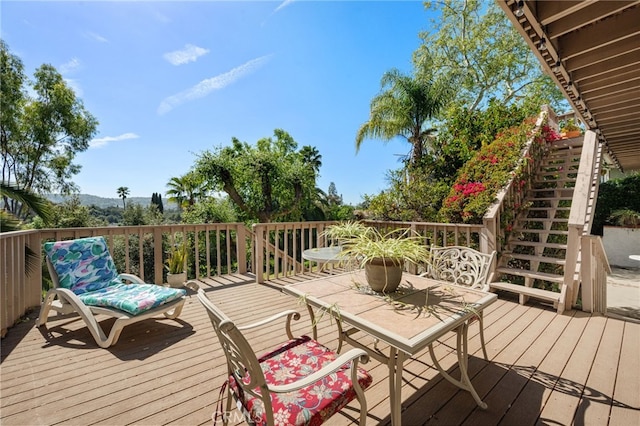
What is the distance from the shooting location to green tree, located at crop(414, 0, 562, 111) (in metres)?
12.1

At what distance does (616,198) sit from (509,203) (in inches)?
373

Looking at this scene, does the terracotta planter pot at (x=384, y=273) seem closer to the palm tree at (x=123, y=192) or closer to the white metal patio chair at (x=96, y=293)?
the white metal patio chair at (x=96, y=293)

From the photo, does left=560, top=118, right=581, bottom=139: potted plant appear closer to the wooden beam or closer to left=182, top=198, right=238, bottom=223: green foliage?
the wooden beam

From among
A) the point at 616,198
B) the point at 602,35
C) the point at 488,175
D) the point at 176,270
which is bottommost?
the point at 176,270

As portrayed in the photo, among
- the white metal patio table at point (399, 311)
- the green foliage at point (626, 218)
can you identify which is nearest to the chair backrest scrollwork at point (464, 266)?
the white metal patio table at point (399, 311)

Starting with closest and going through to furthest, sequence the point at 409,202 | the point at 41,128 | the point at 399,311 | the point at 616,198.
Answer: the point at 399,311, the point at 409,202, the point at 616,198, the point at 41,128

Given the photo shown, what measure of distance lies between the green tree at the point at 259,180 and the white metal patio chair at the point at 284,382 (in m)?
11.4

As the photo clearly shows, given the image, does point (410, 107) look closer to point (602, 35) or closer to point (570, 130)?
point (570, 130)

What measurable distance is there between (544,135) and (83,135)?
17.7 meters

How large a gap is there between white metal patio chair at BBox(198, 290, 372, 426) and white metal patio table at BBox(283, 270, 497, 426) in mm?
174

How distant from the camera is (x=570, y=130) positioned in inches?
321

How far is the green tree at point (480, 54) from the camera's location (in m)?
12.1

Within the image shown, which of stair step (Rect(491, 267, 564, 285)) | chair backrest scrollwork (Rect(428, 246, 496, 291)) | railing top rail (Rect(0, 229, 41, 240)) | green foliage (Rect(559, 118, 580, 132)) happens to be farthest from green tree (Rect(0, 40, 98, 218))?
green foliage (Rect(559, 118, 580, 132))

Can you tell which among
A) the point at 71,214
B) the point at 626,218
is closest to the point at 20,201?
the point at 71,214
